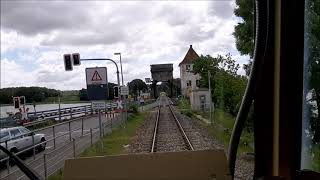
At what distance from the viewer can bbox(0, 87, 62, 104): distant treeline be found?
3.50m

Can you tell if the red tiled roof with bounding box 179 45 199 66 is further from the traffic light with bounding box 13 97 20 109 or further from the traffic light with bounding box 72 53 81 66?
the traffic light with bounding box 13 97 20 109

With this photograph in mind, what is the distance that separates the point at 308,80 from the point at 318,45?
0.77ft

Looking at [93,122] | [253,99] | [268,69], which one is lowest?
[93,122]

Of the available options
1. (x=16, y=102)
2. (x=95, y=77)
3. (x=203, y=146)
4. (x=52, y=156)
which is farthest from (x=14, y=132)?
(x=16, y=102)

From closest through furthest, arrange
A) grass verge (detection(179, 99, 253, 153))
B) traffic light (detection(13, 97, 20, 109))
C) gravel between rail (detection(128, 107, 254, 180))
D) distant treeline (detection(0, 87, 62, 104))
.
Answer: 1. grass verge (detection(179, 99, 253, 153))
2. distant treeline (detection(0, 87, 62, 104))
3. traffic light (detection(13, 97, 20, 109))
4. gravel between rail (detection(128, 107, 254, 180))

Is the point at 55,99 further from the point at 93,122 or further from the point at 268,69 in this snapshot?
the point at 93,122

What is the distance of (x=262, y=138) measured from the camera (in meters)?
A: 2.77

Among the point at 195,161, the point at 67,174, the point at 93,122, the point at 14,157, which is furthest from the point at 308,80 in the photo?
the point at 93,122

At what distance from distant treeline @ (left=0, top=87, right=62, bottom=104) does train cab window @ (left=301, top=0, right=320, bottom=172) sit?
78.0 inches

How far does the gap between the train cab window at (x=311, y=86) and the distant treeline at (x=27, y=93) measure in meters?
1.98

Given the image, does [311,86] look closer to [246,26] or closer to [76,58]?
[246,26]

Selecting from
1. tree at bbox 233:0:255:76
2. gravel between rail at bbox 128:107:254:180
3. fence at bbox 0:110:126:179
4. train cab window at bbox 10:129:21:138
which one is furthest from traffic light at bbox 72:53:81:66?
train cab window at bbox 10:129:21:138

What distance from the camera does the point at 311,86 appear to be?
286 cm

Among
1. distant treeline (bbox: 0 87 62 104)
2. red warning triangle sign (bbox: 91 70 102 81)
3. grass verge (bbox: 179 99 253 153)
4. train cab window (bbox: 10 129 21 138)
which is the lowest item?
train cab window (bbox: 10 129 21 138)
